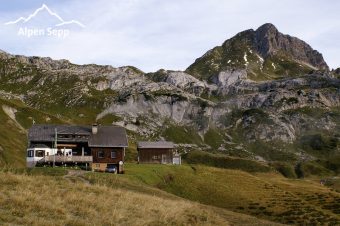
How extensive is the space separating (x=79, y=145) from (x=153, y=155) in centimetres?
2721

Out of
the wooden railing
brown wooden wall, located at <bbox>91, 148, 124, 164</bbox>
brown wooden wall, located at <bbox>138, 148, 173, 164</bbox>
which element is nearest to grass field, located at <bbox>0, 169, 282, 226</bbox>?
the wooden railing

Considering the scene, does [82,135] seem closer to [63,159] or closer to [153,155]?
[63,159]

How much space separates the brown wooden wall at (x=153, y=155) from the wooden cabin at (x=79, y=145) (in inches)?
830

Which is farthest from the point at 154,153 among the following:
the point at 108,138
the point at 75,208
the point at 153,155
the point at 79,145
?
the point at 75,208

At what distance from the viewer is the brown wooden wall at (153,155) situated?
111 metres

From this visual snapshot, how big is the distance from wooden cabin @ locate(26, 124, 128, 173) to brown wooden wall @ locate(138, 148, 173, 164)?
21.1 m

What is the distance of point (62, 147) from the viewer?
289 feet

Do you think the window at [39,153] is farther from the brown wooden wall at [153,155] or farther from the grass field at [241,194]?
the brown wooden wall at [153,155]

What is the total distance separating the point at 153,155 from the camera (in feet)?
365

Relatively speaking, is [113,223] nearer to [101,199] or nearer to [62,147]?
[101,199]

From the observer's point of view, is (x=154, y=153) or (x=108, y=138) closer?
(x=108, y=138)

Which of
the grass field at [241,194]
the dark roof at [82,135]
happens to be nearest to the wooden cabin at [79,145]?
the dark roof at [82,135]

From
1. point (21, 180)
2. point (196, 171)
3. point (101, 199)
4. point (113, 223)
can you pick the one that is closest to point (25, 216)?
point (113, 223)

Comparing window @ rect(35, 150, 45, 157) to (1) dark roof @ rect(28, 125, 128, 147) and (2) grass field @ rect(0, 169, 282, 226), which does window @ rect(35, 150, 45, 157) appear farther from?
(2) grass field @ rect(0, 169, 282, 226)
